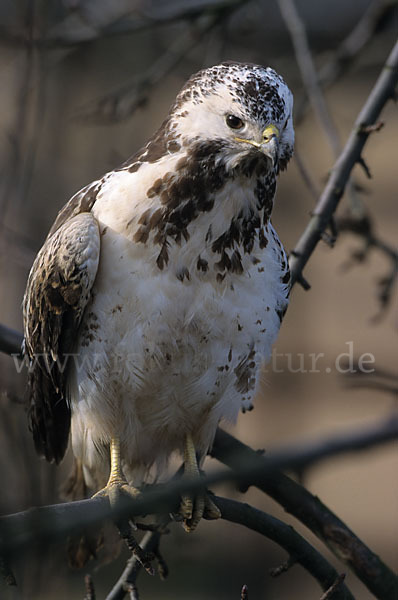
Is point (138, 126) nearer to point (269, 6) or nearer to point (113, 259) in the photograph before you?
point (269, 6)

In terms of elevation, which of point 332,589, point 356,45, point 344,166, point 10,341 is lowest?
point 332,589

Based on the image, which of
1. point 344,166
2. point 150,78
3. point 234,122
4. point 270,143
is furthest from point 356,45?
point 270,143

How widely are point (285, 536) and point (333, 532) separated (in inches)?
8.7

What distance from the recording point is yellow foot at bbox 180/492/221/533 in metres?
2.99

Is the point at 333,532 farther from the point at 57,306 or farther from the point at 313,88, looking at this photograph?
the point at 313,88

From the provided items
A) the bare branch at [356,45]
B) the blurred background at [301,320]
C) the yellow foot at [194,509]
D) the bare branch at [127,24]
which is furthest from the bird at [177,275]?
the blurred background at [301,320]

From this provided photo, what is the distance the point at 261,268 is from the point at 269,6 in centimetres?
499

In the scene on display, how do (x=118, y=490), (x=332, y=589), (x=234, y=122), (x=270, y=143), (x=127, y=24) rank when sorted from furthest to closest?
(x=127, y=24)
(x=118, y=490)
(x=234, y=122)
(x=270, y=143)
(x=332, y=589)

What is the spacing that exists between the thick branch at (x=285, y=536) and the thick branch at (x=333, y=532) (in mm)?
92

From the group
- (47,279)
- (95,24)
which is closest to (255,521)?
(47,279)

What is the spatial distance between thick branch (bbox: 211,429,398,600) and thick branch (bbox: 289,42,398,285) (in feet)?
2.58

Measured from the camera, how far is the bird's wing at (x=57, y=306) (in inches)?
112

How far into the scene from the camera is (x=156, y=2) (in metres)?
7.11

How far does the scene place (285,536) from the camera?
9.25 feet
